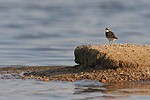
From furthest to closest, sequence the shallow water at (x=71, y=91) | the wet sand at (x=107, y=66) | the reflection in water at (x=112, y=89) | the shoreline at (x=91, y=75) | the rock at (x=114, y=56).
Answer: the rock at (x=114, y=56)
the wet sand at (x=107, y=66)
the shoreline at (x=91, y=75)
the reflection in water at (x=112, y=89)
the shallow water at (x=71, y=91)

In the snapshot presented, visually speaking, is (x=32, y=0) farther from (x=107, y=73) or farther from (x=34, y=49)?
(x=107, y=73)

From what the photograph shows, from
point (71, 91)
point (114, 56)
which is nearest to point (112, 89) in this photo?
point (71, 91)

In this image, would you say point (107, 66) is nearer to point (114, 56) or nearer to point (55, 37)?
point (114, 56)

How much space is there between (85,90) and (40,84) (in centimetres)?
144

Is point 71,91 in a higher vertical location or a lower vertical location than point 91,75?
lower

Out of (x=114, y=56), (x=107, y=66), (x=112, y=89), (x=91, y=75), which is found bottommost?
(x=112, y=89)

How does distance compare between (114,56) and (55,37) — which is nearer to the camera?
(114,56)

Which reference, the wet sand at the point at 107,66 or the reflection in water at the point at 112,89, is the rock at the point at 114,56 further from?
the reflection in water at the point at 112,89

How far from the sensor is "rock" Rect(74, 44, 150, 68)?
16516 mm

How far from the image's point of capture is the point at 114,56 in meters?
16.6

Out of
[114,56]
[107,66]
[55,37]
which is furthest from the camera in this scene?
[55,37]

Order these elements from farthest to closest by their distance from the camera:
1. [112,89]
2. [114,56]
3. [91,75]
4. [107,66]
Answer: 1. [107,66]
2. [114,56]
3. [91,75]
4. [112,89]

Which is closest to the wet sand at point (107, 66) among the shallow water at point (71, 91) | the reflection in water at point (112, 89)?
the reflection in water at point (112, 89)

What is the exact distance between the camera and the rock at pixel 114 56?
54.2ft
